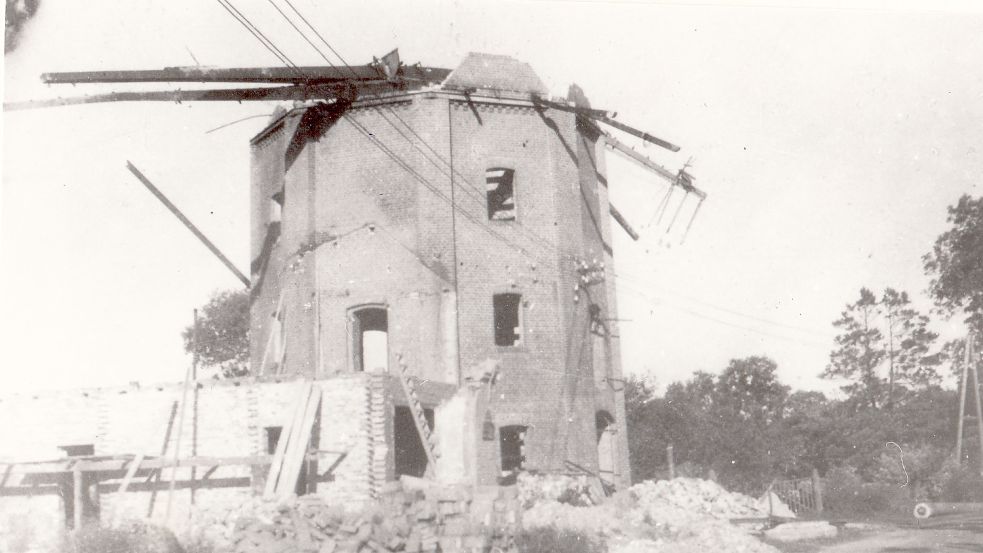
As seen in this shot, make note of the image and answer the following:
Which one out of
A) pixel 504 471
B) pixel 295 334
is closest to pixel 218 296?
pixel 295 334

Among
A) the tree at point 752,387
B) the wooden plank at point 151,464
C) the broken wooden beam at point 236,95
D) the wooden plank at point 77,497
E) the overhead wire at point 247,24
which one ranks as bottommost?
the wooden plank at point 77,497

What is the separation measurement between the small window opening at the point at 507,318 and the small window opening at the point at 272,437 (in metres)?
6.13

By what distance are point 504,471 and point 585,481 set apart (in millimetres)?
1867

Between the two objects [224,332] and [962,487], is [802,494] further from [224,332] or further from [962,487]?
[224,332]

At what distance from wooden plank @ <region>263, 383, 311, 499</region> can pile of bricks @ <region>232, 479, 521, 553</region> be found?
2.19ft

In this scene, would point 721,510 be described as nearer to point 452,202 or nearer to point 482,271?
point 482,271

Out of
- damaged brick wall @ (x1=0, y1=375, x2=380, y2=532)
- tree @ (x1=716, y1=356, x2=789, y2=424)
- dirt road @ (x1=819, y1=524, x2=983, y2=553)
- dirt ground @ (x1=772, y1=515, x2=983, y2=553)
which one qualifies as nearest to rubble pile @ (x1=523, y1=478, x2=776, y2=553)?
dirt ground @ (x1=772, y1=515, x2=983, y2=553)

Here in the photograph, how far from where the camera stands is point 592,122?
23656 mm

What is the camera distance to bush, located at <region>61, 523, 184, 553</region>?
1341 cm

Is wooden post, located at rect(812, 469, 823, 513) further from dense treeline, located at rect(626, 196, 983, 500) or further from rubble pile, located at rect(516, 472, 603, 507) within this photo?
rubble pile, located at rect(516, 472, 603, 507)

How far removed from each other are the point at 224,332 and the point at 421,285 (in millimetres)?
27801

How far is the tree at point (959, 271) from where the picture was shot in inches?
1040

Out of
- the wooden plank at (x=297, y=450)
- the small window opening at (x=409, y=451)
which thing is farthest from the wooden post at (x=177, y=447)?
the small window opening at (x=409, y=451)

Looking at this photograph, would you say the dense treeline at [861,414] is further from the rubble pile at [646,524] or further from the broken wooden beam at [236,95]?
the broken wooden beam at [236,95]
